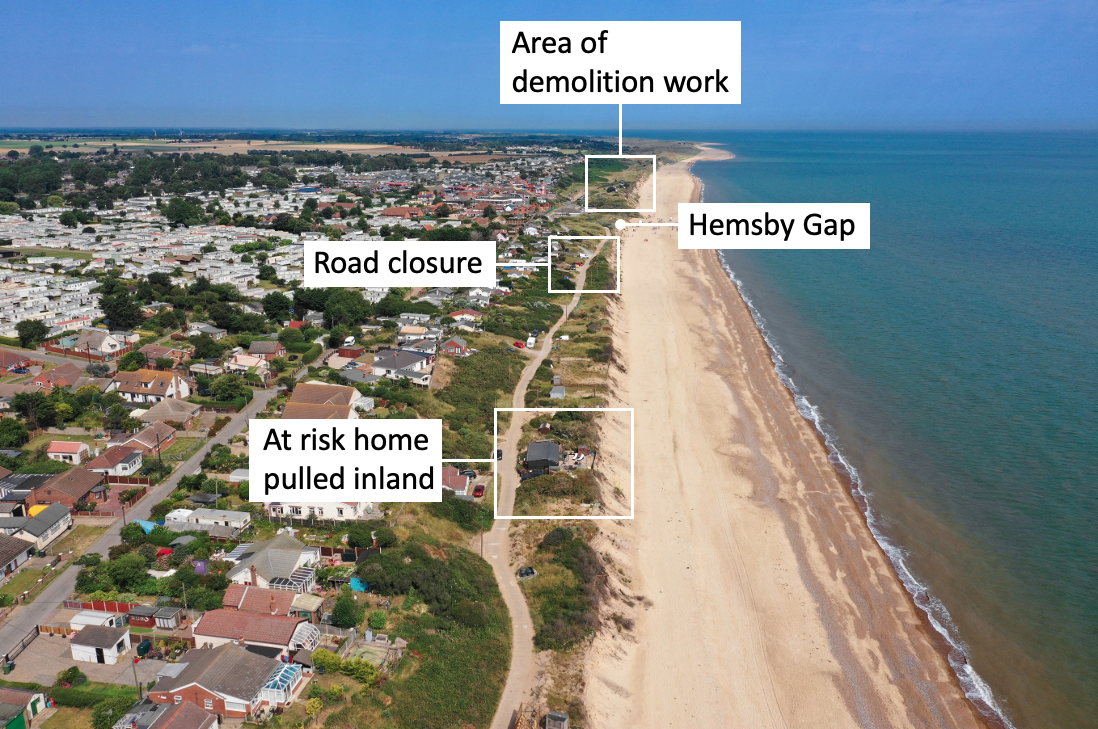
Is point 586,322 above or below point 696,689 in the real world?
above

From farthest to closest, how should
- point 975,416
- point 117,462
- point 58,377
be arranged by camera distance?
A: point 58,377 → point 975,416 → point 117,462

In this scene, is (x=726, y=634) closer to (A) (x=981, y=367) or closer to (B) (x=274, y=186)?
(A) (x=981, y=367)

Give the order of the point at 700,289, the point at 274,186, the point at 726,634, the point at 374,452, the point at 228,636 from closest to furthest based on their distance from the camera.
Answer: the point at 374,452, the point at 228,636, the point at 726,634, the point at 700,289, the point at 274,186

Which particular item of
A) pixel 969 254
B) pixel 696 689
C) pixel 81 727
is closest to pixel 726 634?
pixel 696 689

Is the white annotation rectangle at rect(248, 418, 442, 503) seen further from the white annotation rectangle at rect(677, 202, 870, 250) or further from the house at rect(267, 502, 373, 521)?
the white annotation rectangle at rect(677, 202, 870, 250)

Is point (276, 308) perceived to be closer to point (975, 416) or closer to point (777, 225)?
point (777, 225)

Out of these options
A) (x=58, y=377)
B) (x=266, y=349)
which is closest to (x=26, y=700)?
(x=58, y=377)
